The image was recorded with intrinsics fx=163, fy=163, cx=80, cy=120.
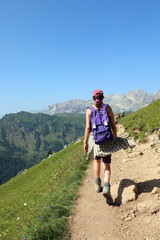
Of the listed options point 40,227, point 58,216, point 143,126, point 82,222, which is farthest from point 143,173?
point 143,126

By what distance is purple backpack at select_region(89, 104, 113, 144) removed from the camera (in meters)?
5.76

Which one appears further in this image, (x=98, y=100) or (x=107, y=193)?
(x=98, y=100)

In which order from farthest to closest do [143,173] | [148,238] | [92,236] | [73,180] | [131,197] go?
[73,180]
[143,173]
[131,197]
[92,236]
[148,238]

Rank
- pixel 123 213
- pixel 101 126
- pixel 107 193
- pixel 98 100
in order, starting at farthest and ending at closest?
pixel 98 100, pixel 101 126, pixel 107 193, pixel 123 213

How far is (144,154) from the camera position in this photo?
10133mm

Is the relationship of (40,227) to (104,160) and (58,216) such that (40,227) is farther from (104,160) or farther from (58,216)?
(104,160)

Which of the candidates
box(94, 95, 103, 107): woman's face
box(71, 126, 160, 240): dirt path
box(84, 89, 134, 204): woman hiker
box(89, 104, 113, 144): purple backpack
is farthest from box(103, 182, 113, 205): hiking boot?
box(94, 95, 103, 107): woman's face

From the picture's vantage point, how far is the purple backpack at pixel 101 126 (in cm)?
576

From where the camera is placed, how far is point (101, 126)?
5.79 m

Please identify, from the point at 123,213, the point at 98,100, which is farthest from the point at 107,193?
the point at 98,100

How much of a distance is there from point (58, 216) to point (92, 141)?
292cm

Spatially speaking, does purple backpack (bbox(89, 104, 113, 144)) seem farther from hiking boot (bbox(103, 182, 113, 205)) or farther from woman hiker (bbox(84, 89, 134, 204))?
hiking boot (bbox(103, 182, 113, 205))

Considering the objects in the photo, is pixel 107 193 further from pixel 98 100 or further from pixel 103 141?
pixel 98 100

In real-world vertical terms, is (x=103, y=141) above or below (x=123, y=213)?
above
